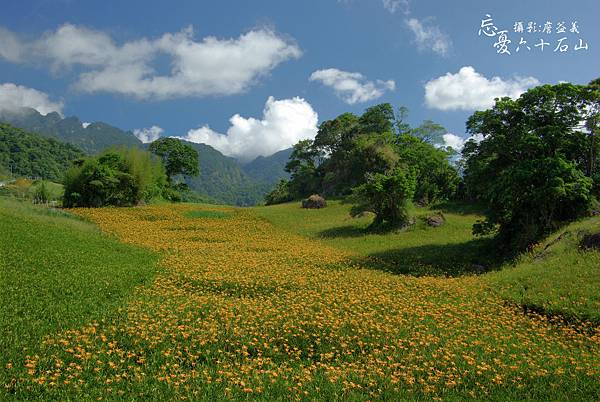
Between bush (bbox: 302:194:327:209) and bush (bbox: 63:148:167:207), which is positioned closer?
bush (bbox: 63:148:167:207)

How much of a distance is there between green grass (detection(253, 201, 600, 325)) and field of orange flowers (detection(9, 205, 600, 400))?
1.02 meters

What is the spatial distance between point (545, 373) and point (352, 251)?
16.9 metres

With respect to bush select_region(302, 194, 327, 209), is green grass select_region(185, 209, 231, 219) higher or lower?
lower

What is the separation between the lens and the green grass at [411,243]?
67.6 feet

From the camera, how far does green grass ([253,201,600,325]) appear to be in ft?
42.4

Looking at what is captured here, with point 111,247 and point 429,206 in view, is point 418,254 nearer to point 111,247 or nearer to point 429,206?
point 111,247

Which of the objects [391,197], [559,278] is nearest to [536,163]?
[559,278]

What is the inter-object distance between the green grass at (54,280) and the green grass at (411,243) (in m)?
11.6

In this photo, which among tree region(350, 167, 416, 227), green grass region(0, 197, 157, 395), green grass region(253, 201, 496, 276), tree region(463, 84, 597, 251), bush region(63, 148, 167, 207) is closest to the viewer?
green grass region(0, 197, 157, 395)

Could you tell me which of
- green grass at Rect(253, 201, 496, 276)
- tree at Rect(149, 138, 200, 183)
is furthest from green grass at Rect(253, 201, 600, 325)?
tree at Rect(149, 138, 200, 183)

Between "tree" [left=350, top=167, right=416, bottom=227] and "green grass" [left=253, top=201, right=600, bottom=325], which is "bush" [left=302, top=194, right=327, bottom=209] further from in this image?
"tree" [left=350, top=167, right=416, bottom=227]

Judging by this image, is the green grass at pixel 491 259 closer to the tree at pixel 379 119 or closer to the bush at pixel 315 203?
the bush at pixel 315 203

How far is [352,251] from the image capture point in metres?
25.1

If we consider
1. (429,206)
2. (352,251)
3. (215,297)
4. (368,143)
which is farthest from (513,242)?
(368,143)
